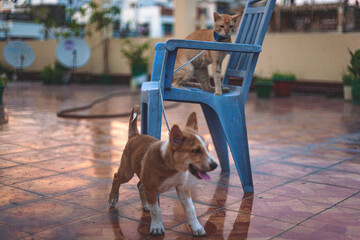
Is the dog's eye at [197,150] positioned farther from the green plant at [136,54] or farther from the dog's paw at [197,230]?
the green plant at [136,54]

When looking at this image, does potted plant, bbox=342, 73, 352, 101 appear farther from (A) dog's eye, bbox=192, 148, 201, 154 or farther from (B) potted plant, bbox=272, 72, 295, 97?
(A) dog's eye, bbox=192, 148, 201, 154

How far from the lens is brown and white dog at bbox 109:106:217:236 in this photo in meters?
1.94

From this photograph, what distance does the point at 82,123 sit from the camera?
5621 mm

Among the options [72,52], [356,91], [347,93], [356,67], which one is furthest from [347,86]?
[72,52]

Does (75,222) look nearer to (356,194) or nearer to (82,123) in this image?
(356,194)

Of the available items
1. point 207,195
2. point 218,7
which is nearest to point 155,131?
point 207,195

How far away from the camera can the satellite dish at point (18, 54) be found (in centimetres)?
1195

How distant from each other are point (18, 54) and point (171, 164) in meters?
11.1

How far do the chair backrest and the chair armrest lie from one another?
0.41ft

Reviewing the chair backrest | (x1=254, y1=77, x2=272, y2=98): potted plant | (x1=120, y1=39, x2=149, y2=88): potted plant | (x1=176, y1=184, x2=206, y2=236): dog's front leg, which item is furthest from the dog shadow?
(x1=120, y1=39, x2=149, y2=88): potted plant

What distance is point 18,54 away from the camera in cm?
1209

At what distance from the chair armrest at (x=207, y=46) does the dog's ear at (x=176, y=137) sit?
75 centimetres

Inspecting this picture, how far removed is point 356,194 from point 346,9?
789 cm

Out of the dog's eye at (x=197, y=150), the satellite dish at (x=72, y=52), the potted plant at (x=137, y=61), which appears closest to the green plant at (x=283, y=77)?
the potted plant at (x=137, y=61)
